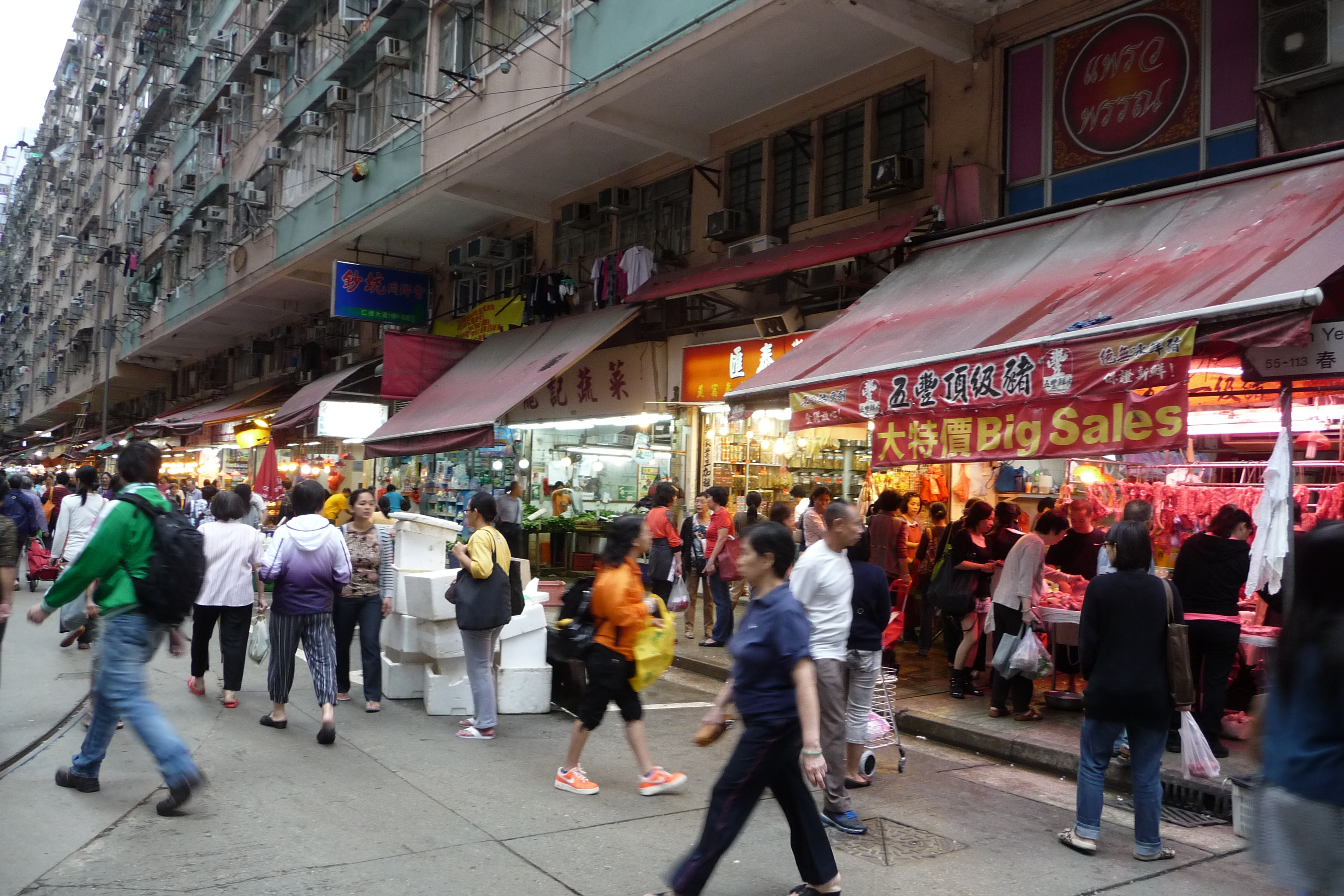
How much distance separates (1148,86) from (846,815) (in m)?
7.28

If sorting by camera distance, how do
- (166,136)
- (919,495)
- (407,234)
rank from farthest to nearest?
(166,136)
(407,234)
(919,495)

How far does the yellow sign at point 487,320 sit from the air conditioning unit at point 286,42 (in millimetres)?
9302

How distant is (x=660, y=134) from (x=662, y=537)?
564 cm

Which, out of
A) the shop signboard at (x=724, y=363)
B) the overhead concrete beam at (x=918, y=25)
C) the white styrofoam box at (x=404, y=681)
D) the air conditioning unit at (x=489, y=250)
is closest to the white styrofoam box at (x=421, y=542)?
the white styrofoam box at (x=404, y=681)

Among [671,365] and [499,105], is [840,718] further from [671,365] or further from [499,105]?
[499,105]

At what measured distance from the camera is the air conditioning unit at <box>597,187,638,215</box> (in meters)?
14.6

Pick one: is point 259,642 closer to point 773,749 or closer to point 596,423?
point 773,749

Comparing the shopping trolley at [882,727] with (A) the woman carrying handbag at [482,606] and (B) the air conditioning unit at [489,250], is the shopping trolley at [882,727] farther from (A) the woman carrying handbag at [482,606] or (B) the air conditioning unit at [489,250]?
(B) the air conditioning unit at [489,250]

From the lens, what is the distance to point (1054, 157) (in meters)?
9.66

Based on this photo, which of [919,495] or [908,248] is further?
[919,495]

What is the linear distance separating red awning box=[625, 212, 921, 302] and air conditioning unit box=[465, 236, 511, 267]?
5336mm

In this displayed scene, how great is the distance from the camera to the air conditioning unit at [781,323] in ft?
38.6

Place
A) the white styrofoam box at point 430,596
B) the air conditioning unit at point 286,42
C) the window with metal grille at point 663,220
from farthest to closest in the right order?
1. the air conditioning unit at point 286,42
2. the window with metal grille at point 663,220
3. the white styrofoam box at point 430,596

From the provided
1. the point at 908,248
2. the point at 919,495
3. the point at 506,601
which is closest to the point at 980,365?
the point at 908,248
